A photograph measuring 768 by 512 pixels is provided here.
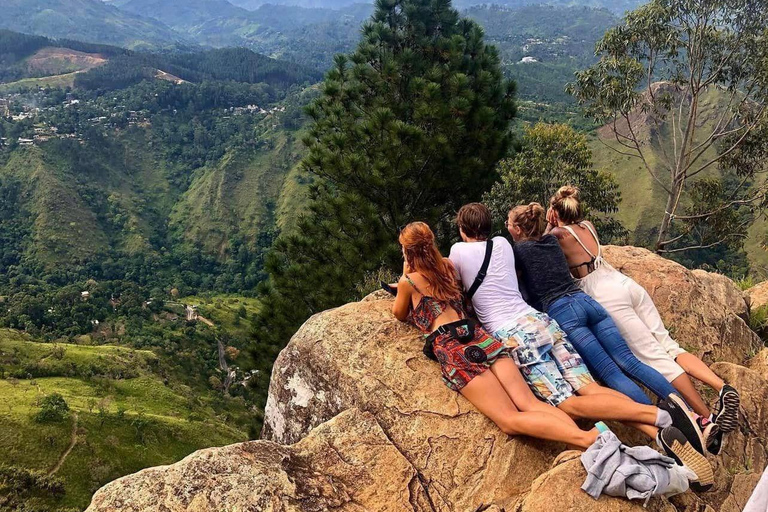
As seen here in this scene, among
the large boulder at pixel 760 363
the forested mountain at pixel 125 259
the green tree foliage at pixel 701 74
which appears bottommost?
the forested mountain at pixel 125 259

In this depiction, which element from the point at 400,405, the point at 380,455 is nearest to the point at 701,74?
the point at 400,405

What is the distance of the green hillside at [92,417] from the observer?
3691 cm

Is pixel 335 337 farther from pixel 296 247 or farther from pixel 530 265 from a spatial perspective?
pixel 296 247

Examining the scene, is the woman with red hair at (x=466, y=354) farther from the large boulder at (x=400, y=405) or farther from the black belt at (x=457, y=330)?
the large boulder at (x=400, y=405)

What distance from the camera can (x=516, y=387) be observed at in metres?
4.23

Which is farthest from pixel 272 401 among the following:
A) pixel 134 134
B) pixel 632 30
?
pixel 134 134

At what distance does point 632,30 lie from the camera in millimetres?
15234

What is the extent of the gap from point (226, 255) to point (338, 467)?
107933 millimetres

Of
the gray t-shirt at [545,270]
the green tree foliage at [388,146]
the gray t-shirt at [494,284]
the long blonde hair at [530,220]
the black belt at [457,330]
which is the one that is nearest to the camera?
the black belt at [457,330]

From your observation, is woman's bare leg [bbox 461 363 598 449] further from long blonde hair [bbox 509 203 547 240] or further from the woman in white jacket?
long blonde hair [bbox 509 203 547 240]

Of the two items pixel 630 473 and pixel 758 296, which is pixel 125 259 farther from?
pixel 630 473

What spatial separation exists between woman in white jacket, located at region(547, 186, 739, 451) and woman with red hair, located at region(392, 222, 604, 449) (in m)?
Result: 1.43

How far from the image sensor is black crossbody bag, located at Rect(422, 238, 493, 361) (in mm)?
4438

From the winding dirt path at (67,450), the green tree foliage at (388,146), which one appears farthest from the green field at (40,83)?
the green tree foliage at (388,146)
